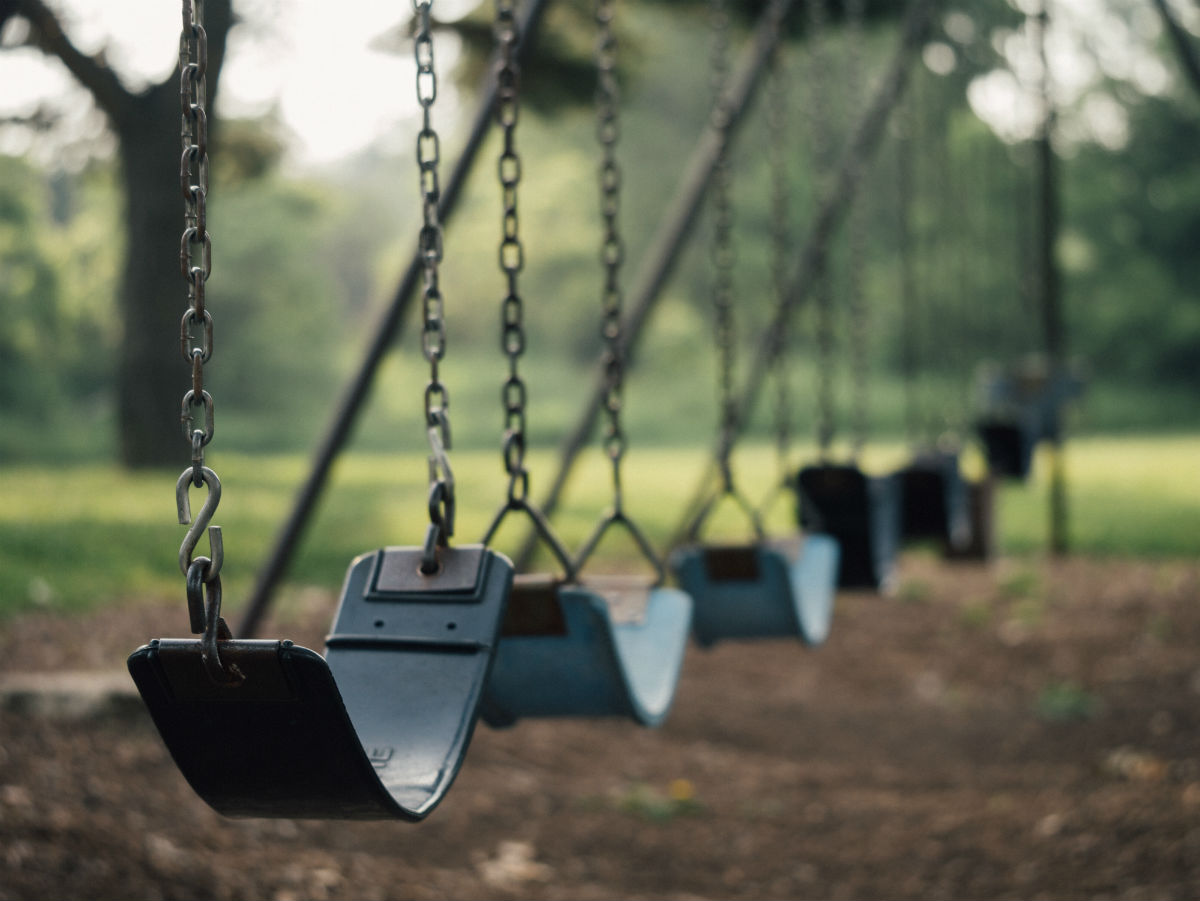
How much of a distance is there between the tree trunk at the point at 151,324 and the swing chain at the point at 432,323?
958cm

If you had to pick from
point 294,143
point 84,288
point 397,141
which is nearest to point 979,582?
point 294,143

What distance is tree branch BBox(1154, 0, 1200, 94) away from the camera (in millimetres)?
5746

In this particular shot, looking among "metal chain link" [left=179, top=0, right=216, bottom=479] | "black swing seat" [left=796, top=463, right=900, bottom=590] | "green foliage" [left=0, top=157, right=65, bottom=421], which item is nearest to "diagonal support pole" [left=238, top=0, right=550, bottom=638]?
"black swing seat" [left=796, top=463, right=900, bottom=590]

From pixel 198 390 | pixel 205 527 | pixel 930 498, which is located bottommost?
pixel 930 498

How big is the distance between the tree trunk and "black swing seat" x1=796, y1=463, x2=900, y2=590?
8.16 metres

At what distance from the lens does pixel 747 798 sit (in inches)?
165

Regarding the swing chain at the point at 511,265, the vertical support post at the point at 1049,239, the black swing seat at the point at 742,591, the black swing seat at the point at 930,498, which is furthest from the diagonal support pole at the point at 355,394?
the vertical support post at the point at 1049,239

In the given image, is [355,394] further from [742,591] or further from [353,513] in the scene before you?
[353,513]

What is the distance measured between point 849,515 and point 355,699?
7.55ft

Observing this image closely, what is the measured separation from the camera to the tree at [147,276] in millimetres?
9914

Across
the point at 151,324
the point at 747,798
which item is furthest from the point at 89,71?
the point at 747,798

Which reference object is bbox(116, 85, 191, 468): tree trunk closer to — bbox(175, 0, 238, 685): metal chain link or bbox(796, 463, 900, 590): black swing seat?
bbox(796, 463, 900, 590): black swing seat

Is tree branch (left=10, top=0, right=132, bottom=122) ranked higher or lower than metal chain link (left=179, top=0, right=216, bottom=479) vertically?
higher

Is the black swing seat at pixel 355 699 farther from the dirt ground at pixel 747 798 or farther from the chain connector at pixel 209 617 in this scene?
the dirt ground at pixel 747 798
